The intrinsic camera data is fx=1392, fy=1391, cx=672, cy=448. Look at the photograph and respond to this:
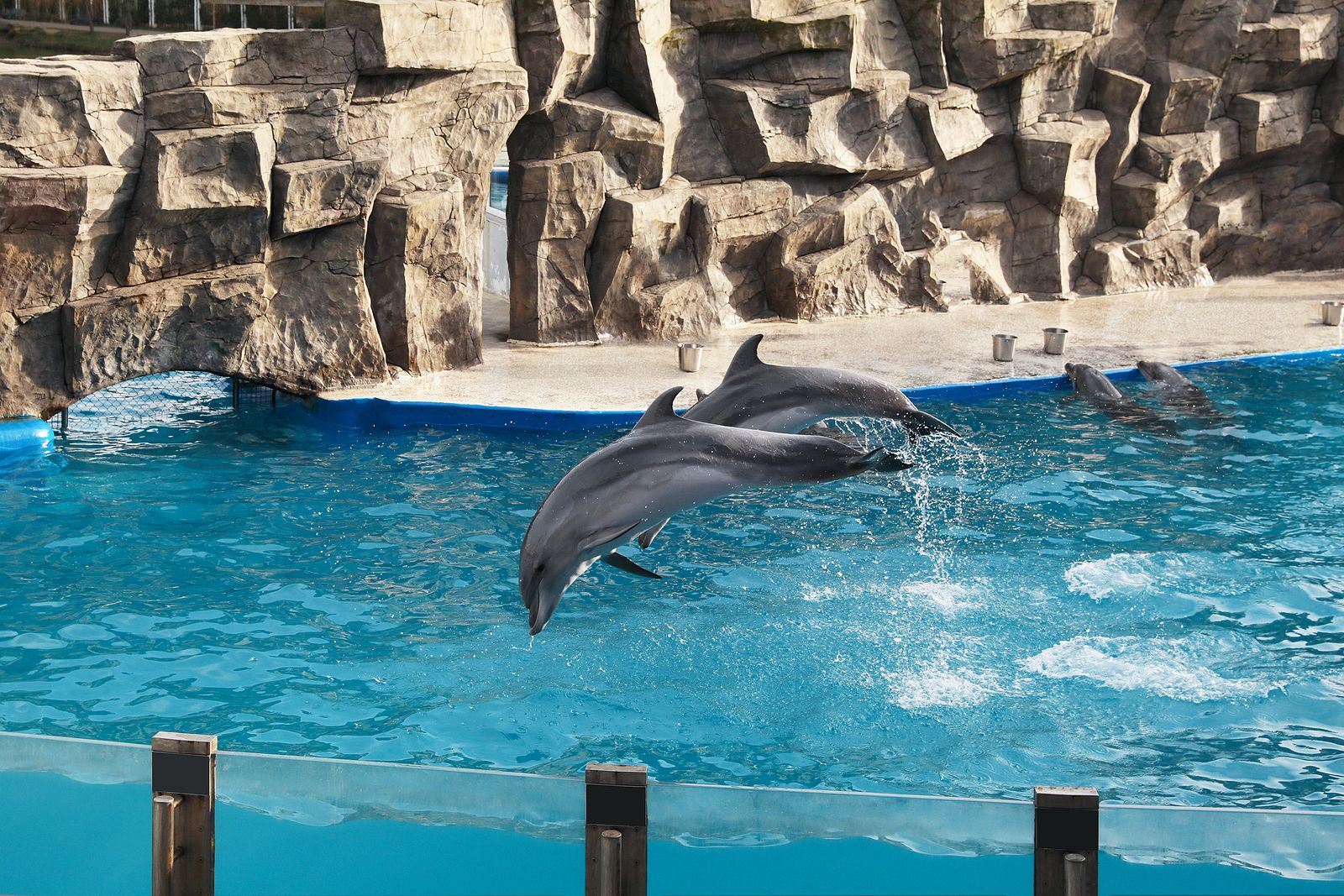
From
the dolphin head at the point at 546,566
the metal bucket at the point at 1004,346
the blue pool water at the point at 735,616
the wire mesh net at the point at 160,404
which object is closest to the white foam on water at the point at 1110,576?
the blue pool water at the point at 735,616

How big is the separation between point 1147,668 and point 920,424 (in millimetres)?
1424

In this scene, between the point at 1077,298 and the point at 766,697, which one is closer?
the point at 766,697

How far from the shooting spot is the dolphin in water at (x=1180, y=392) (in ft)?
32.0

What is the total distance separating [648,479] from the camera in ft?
15.7

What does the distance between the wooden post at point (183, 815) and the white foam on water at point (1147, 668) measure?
3.63 m

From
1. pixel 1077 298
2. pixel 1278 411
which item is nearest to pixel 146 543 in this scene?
pixel 1278 411

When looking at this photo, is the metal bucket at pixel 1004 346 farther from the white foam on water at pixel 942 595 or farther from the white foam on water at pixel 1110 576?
the white foam on water at pixel 942 595

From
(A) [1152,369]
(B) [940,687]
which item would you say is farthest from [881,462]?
(A) [1152,369]

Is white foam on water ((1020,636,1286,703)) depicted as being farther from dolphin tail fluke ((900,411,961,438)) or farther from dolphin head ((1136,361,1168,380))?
dolphin head ((1136,361,1168,380))

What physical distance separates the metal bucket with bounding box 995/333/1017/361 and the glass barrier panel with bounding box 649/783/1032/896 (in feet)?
26.1

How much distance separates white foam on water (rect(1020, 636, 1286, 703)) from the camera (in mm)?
5746

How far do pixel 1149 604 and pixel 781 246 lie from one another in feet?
22.2

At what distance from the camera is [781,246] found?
12758 mm

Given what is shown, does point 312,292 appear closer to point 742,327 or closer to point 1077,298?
point 742,327
